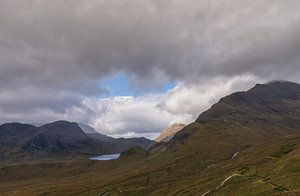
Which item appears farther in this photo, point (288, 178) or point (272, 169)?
point (272, 169)

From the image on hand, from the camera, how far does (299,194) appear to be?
8812 centimetres

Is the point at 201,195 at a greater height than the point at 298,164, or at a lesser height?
lesser

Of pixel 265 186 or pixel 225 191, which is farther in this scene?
pixel 225 191

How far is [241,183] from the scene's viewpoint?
603 feet

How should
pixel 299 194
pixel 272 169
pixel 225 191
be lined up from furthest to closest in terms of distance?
pixel 272 169 < pixel 225 191 < pixel 299 194

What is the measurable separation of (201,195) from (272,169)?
3861 cm

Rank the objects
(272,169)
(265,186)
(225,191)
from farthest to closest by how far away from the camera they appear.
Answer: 1. (272,169)
2. (225,191)
3. (265,186)

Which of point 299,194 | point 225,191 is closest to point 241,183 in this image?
point 225,191

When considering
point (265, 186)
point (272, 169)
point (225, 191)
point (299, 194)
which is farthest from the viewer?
point (272, 169)

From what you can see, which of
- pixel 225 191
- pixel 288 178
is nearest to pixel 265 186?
pixel 288 178

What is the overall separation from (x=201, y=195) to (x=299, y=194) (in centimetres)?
11318

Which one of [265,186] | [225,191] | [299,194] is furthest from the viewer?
[225,191]

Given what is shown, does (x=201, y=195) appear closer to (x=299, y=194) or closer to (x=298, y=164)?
(x=298, y=164)

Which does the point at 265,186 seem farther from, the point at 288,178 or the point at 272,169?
the point at 272,169
